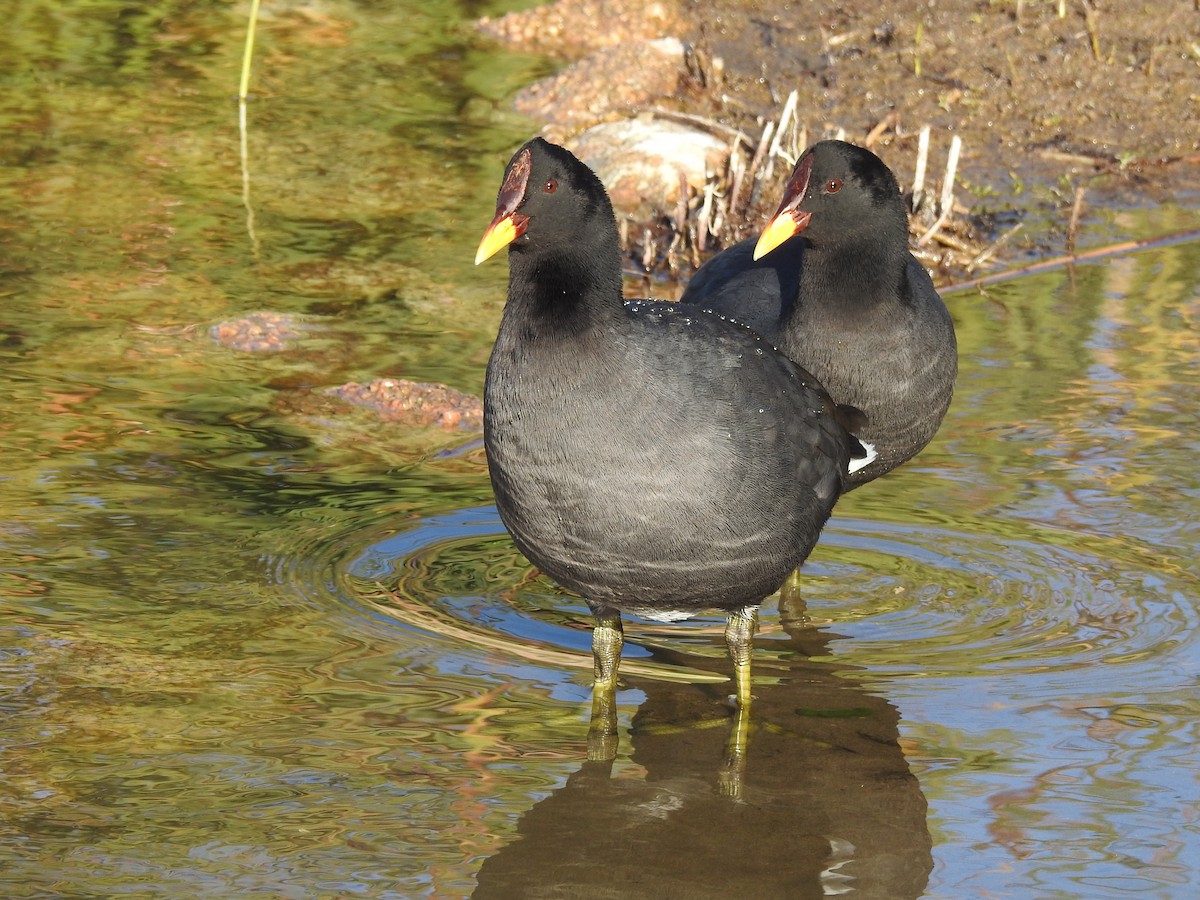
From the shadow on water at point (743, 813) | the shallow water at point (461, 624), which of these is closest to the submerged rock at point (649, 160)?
the shallow water at point (461, 624)

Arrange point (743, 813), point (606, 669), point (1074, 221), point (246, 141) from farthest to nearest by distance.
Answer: point (246, 141), point (1074, 221), point (606, 669), point (743, 813)

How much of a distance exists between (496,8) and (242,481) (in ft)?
19.5

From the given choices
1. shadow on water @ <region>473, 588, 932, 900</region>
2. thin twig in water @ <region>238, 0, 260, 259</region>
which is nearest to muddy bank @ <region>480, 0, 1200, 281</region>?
thin twig in water @ <region>238, 0, 260, 259</region>

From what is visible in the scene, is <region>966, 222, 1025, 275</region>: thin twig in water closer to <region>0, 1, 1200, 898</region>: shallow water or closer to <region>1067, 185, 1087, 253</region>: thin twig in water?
<region>0, 1, 1200, 898</region>: shallow water

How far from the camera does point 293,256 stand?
26.7 feet

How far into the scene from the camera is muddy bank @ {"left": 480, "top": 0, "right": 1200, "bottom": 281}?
8680 mm

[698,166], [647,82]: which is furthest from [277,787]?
[647,82]

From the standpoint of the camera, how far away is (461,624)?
5.16 m

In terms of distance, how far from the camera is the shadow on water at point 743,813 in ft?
12.8

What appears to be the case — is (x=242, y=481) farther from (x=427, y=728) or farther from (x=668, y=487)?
(x=668, y=487)

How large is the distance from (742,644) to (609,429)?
88 centimetres

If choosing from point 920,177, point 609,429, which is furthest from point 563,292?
point 920,177

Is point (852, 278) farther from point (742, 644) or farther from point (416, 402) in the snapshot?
point (416, 402)

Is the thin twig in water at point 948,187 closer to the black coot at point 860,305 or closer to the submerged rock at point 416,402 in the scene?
the submerged rock at point 416,402
